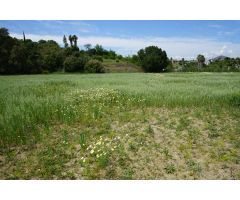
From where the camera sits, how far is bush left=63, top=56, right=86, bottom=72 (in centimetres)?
1713

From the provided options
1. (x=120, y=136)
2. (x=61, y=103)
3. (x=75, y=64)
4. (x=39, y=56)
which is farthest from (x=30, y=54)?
(x=75, y=64)

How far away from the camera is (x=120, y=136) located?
700cm

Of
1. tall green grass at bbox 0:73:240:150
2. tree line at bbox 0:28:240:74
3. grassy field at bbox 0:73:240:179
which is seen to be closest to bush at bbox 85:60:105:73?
tree line at bbox 0:28:240:74

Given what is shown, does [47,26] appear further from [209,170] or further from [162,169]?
[209,170]

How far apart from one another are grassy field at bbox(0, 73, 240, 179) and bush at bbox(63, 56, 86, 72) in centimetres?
639

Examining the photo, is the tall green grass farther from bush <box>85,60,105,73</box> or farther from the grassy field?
bush <box>85,60,105,73</box>

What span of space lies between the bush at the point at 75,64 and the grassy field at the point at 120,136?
6.39 metres

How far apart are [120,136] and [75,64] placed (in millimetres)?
12810

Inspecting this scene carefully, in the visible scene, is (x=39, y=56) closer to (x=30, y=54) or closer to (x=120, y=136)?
(x=30, y=54)

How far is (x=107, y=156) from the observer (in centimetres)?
592
